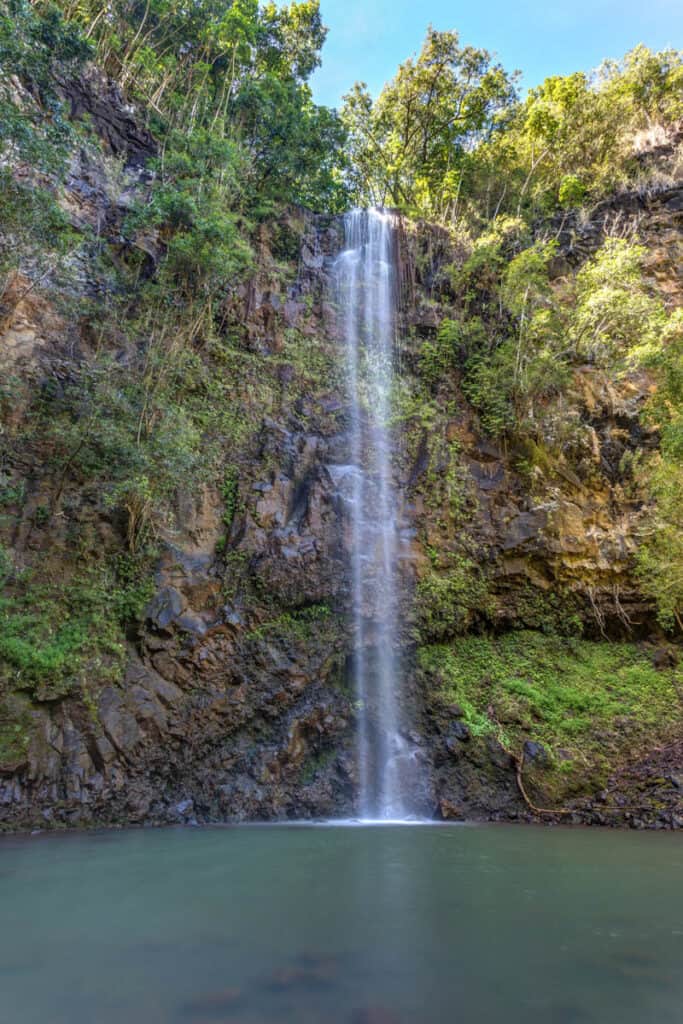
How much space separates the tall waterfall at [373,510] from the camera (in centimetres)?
973

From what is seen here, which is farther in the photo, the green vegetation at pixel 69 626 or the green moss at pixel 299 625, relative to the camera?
the green moss at pixel 299 625

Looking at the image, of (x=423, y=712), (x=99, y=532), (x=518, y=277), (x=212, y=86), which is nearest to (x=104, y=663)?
(x=99, y=532)

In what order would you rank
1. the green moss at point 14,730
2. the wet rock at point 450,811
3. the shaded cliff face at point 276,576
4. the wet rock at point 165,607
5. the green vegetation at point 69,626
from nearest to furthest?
the green moss at point 14,730 → the green vegetation at point 69,626 → the shaded cliff face at point 276,576 → the wet rock at point 450,811 → the wet rock at point 165,607

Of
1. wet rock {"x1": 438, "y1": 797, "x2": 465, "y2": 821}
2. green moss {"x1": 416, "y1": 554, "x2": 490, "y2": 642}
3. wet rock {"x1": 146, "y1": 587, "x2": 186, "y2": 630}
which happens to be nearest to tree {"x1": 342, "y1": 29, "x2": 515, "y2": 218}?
green moss {"x1": 416, "y1": 554, "x2": 490, "y2": 642}

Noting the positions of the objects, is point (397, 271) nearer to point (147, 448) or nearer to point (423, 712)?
point (147, 448)

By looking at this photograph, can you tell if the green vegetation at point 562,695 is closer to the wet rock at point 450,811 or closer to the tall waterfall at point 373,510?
the tall waterfall at point 373,510

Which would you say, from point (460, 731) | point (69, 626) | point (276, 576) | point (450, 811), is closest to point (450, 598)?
point (460, 731)

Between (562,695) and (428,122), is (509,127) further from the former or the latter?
(562,695)

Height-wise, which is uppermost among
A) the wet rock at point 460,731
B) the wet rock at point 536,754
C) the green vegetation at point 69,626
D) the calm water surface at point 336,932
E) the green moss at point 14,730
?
the green vegetation at point 69,626

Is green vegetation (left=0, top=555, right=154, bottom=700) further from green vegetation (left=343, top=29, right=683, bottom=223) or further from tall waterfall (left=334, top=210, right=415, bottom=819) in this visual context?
green vegetation (left=343, top=29, right=683, bottom=223)

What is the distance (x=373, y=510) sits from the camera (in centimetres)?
1230

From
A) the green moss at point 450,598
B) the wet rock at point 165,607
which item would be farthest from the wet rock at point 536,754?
the wet rock at point 165,607

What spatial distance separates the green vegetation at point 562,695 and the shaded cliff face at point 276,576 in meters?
0.15

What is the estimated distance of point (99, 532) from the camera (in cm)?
991
